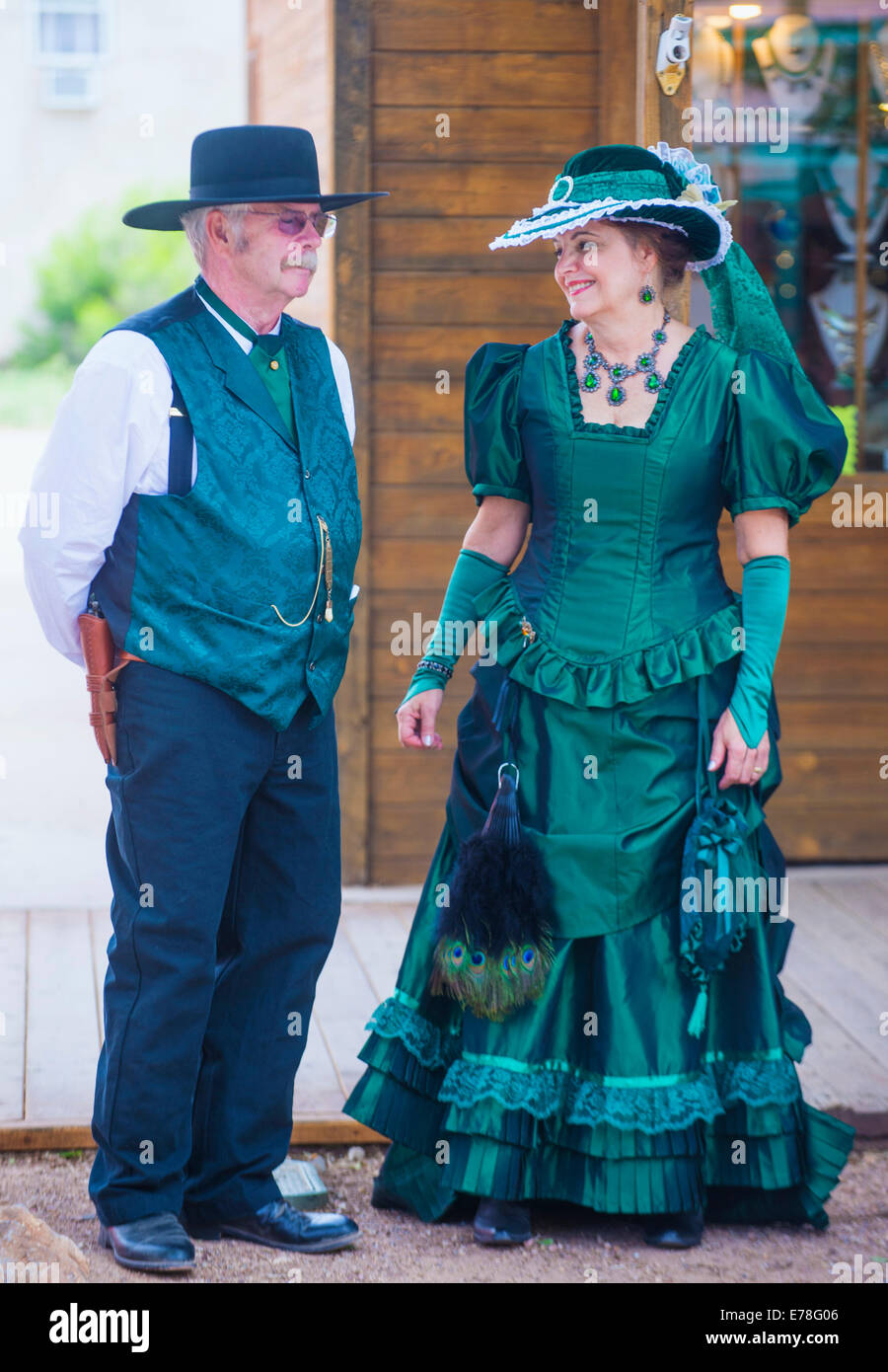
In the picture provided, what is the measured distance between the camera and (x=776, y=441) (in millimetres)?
2848

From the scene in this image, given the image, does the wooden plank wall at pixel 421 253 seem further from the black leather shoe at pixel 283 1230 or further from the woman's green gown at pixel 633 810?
the black leather shoe at pixel 283 1230

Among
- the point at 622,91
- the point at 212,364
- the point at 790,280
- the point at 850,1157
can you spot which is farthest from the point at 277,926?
the point at 790,280

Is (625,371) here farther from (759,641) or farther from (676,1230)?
(676,1230)

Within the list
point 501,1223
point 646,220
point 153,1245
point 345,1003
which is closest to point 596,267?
point 646,220

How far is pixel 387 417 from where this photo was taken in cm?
475

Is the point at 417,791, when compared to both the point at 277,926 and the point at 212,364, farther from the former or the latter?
the point at 212,364

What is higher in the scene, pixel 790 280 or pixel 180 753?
pixel 790 280

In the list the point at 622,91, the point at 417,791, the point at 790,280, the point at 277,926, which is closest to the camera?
the point at 277,926

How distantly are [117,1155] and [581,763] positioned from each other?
0.99 meters

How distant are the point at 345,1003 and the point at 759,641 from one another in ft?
5.21

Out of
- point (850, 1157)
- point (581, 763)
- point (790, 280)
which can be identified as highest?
point (790, 280)

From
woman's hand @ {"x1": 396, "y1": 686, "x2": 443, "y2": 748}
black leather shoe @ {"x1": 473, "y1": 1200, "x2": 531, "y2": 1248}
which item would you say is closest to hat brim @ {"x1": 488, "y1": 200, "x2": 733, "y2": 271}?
woman's hand @ {"x1": 396, "y1": 686, "x2": 443, "y2": 748}

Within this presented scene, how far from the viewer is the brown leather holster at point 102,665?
2.62m

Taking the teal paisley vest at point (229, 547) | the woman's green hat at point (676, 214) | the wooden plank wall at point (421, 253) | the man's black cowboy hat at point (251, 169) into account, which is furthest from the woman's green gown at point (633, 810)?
the wooden plank wall at point (421, 253)
